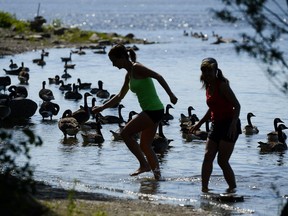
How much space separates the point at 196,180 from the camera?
13820 millimetres

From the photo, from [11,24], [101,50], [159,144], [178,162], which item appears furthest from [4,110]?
[11,24]

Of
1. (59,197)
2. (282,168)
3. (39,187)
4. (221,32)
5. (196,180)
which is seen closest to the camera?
(59,197)

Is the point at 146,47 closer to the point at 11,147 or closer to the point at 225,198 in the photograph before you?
the point at 225,198

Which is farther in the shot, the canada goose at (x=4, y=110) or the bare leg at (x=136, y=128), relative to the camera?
the canada goose at (x=4, y=110)

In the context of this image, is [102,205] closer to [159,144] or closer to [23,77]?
[159,144]

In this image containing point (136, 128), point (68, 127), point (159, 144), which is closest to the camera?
point (136, 128)

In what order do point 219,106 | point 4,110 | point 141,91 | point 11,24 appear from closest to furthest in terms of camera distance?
1. point 219,106
2. point 141,91
3. point 4,110
4. point 11,24

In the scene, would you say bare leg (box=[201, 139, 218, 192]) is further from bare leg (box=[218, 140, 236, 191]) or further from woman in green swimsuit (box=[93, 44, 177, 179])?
woman in green swimsuit (box=[93, 44, 177, 179])

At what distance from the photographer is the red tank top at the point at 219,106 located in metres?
11.5

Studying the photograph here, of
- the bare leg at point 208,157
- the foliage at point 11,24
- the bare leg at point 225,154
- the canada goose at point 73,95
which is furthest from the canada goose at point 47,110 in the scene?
the foliage at point 11,24

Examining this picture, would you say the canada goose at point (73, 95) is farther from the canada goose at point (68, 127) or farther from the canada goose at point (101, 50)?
the canada goose at point (101, 50)

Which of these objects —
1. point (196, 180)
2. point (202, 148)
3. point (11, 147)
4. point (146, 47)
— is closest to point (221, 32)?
point (146, 47)

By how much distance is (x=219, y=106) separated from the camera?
1155 cm

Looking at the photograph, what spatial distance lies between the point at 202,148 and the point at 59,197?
7.93 m
